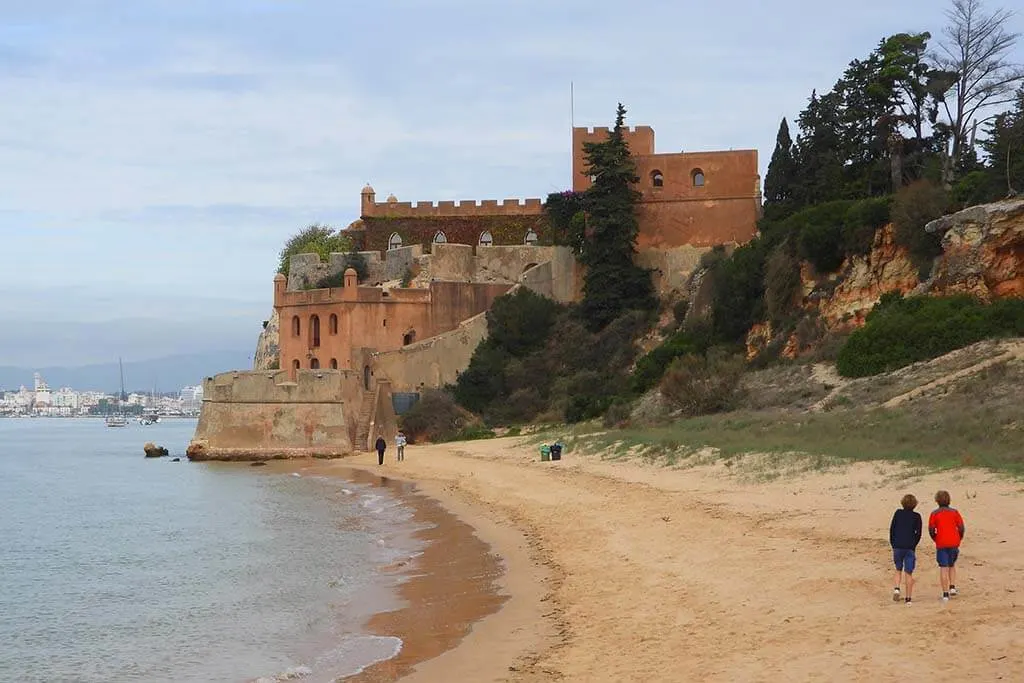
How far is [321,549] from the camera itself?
2177 cm

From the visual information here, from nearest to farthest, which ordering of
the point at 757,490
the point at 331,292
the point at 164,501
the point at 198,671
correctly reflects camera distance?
the point at 198,671 → the point at 757,490 → the point at 164,501 → the point at 331,292

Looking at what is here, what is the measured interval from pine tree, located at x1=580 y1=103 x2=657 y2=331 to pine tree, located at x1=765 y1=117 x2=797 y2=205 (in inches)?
194

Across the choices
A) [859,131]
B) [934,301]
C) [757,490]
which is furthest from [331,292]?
[757,490]

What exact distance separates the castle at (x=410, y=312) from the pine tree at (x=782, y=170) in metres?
2.81

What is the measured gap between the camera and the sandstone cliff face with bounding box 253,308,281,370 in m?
58.1

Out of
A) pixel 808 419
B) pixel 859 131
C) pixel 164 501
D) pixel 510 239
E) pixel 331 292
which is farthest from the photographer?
pixel 510 239

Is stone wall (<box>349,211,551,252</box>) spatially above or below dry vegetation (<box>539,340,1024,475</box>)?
above

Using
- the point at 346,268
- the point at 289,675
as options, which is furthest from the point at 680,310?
the point at 289,675

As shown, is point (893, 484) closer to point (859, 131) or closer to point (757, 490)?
point (757, 490)

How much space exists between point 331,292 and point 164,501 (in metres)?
15.2

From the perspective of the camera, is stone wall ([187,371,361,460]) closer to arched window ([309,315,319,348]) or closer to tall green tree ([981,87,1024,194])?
arched window ([309,315,319,348])

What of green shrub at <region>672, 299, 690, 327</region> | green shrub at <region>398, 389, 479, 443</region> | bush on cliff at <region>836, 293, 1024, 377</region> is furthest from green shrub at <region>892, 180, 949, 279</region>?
green shrub at <region>398, 389, 479, 443</region>

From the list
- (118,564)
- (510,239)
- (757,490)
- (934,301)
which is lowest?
(118,564)

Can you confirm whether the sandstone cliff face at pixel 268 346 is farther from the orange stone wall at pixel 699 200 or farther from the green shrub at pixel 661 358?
the green shrub at pixel 661 358
